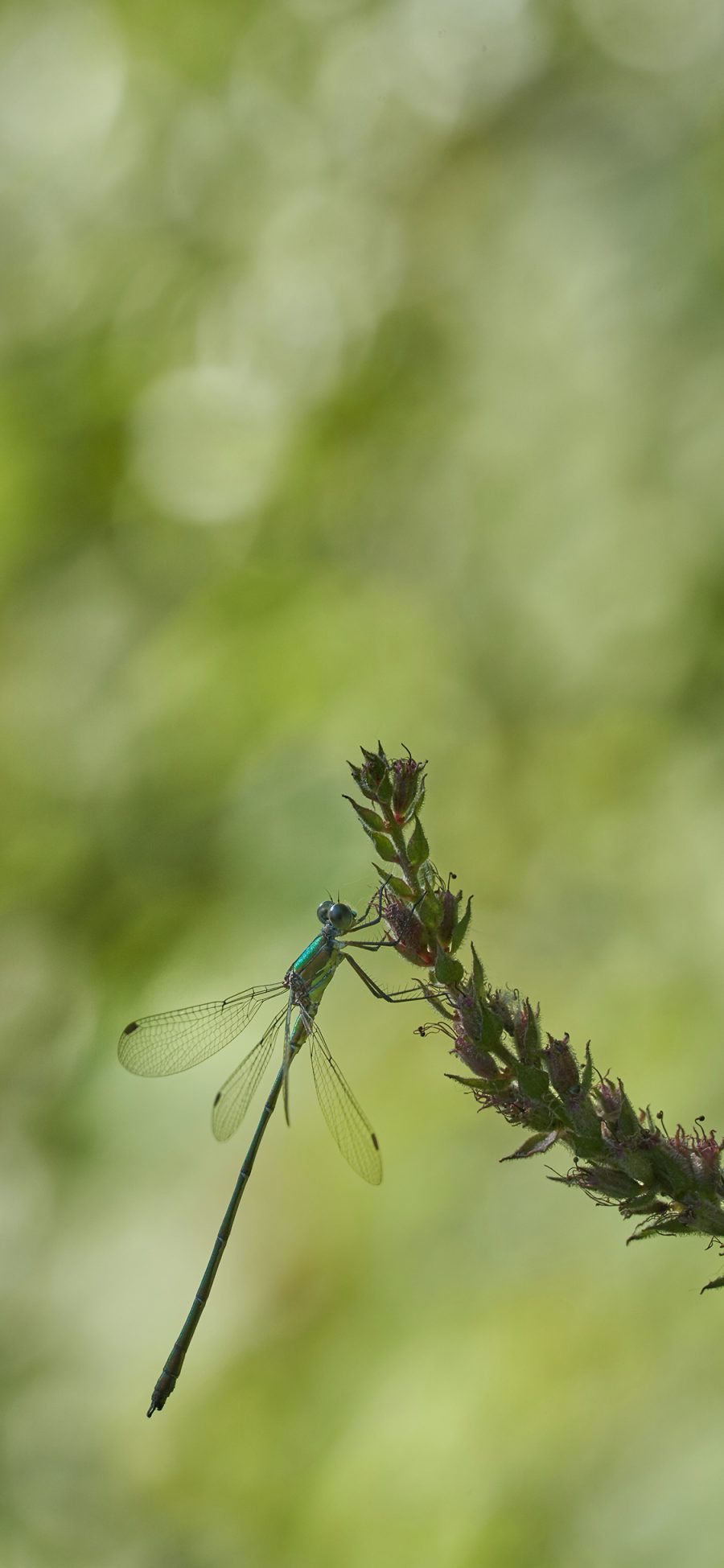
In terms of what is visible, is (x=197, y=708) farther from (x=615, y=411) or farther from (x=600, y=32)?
(x=600, y=32)

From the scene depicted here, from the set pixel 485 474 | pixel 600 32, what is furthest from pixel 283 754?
pixel 600 32

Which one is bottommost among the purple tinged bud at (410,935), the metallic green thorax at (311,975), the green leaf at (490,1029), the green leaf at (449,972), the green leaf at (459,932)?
the green leaf at (490,1029)

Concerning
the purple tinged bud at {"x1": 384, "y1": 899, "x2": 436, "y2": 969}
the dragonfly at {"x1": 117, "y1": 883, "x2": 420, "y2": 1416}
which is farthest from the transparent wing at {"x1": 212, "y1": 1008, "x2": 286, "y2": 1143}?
the purple tinged bud at {"x1": 384, "y1": 899, "x2": 436, "y2": 969}

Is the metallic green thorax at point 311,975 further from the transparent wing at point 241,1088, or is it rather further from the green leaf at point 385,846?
the green leaf at point 385,846

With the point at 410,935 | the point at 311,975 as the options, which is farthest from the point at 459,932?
the point at 311,975

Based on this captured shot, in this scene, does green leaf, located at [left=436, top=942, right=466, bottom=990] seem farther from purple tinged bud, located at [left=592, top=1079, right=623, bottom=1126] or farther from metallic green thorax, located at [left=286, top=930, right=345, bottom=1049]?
metallic green thorax, located at [left=286, top=930, right=345, bottom=1049]

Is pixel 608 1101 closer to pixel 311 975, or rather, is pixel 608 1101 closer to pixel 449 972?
pixel 449 972

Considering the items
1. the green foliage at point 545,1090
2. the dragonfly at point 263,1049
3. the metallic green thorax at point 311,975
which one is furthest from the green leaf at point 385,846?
the metallic green thorax at point 311,975
